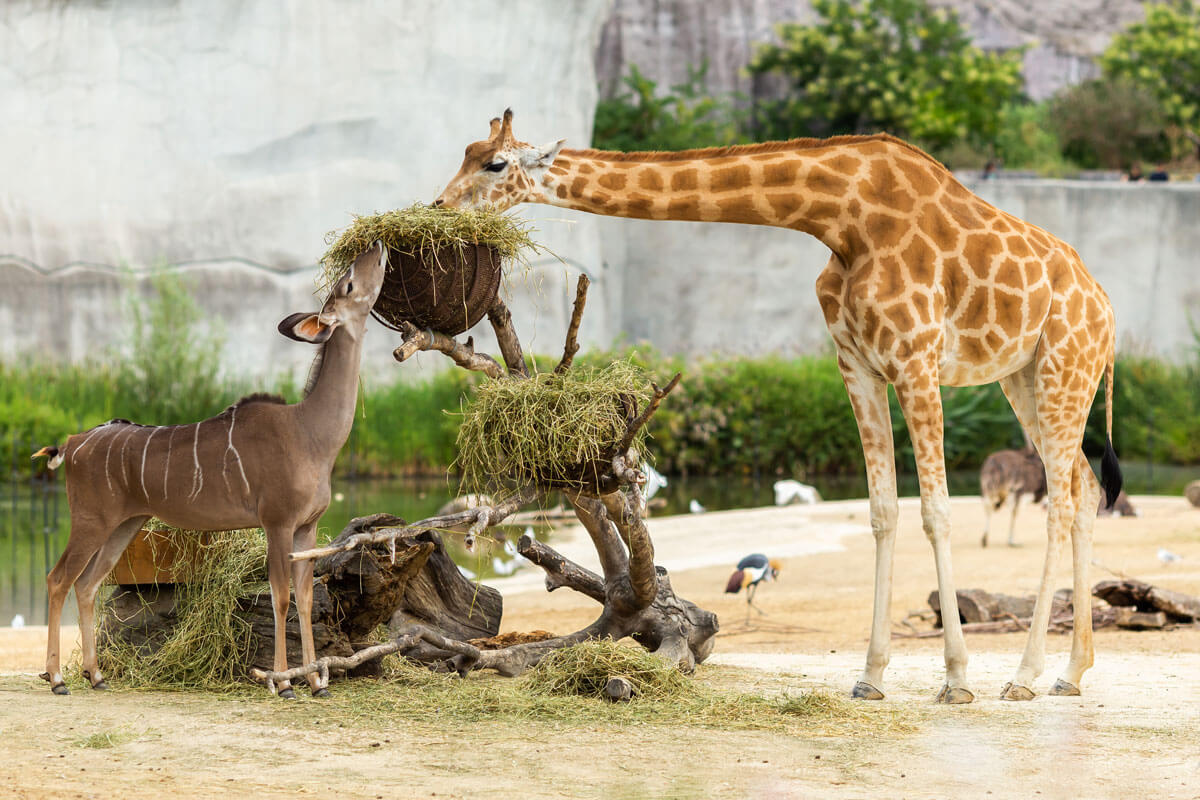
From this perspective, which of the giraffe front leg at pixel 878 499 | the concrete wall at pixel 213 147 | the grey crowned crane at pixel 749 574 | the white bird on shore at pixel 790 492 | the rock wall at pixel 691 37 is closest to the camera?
the giraffe front leg at pixel 878 499

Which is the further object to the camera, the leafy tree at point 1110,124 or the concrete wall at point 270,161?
the leafy tree at point 1110,124

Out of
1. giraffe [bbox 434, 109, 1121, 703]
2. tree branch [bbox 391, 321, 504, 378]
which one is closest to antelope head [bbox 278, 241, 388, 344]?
tree branch [bbox 391, 321, 504, 378]

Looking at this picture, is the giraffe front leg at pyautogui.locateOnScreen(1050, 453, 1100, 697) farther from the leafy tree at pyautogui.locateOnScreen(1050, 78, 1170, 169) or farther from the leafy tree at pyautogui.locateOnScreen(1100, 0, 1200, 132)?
the leafy tree at pyautogui.locateOnScreen(1100, 0, 1200, 132)

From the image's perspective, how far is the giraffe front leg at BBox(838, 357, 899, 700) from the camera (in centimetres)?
648

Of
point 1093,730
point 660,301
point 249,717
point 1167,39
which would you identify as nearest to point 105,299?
point 660,301

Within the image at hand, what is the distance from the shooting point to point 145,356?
20.8 m

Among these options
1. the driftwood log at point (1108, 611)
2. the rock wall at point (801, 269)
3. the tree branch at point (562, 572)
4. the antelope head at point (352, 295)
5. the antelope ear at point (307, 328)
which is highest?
the rock wall at point (801, 269)

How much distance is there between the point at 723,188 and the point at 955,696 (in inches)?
A: 102

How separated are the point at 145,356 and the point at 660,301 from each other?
10157 millimetres

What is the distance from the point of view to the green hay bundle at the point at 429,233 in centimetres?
607

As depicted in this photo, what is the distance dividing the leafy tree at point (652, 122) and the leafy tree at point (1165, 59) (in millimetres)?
10099

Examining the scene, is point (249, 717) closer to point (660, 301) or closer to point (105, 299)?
point (105, 299)

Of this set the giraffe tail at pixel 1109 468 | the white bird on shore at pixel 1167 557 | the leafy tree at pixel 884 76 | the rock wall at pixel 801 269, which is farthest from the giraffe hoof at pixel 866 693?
the leafy tree at pixel 884 76

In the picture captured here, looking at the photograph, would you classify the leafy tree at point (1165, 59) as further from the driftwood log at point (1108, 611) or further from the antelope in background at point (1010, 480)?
the driftwood log at point (1108, 611)
